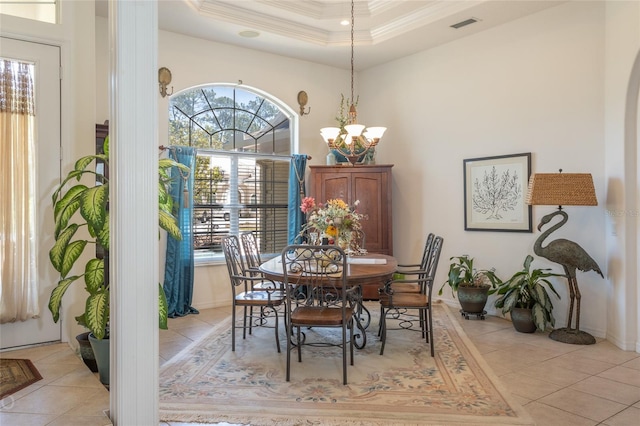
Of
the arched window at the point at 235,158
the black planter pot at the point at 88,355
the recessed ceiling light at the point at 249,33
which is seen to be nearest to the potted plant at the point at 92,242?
the black planter pot at the point at 88,355

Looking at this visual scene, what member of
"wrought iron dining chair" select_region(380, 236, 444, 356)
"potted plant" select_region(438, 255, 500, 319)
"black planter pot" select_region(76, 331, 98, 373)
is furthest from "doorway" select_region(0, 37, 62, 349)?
"potted plant" select_region(438, 255, 500, 319)

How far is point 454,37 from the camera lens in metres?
5.53

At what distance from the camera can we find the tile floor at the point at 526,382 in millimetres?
2533

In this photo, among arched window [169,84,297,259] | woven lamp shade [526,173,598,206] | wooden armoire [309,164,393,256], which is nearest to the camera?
woven lamp shade [526,173,598,206]

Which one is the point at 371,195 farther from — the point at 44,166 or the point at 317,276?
the point at 44,166

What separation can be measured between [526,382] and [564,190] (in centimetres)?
180

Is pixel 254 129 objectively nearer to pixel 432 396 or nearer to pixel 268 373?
pixel 268 373

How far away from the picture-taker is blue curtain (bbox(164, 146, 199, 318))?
5180 mm

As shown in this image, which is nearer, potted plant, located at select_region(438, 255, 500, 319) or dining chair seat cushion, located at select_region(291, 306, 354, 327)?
dining chair seat cushion, located at select_region(291, 306, 354, 327)

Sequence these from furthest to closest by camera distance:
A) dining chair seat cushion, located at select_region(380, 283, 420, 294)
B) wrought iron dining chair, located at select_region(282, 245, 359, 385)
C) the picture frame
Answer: the picture frame
dining chair seat cushion, located at select_region(380, 283, 420, 294)
wrought iron dining chair, located at select_region(282, 245, 359, 385)

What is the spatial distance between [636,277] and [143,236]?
4045mm

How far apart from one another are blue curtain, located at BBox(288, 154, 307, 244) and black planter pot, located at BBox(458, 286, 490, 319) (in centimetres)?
226

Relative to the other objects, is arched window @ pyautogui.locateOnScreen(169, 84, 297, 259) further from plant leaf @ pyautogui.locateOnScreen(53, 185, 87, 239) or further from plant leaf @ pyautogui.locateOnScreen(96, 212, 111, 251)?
plant leaf @ pyautogui.locateOnScreen(96, 212, 111, 251)

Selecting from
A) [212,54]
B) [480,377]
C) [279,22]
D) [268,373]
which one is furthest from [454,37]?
[268,373]
